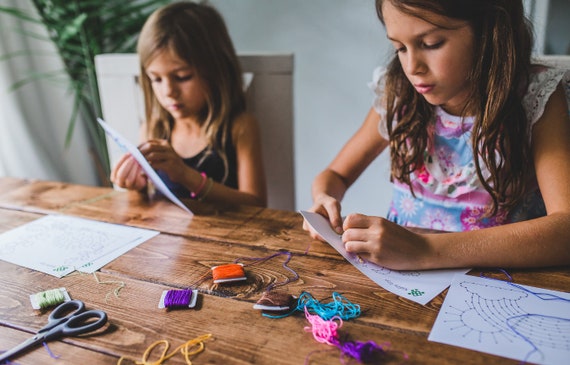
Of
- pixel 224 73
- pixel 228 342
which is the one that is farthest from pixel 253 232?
pixel 224 73

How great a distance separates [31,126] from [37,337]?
1615 mm

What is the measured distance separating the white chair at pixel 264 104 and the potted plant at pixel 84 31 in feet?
1.31

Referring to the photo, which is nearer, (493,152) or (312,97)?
(493,152)

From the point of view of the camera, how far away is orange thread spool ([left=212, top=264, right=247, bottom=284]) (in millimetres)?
693

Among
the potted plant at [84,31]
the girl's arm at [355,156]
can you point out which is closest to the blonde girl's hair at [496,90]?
the girl's arm at [355,156]

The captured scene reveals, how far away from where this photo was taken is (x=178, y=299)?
64 centimetres

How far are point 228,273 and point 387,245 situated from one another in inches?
9.6

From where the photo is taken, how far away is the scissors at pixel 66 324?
57 centimetres

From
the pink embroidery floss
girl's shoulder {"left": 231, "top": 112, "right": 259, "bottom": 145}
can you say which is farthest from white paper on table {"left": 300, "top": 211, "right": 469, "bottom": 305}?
girl's shoulder {"left": 231, "top": 112, "right": 259, "bottom": 145}

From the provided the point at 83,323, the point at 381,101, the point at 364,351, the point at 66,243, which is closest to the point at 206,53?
the point at 381,101

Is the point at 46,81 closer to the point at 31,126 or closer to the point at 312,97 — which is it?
the point at 31,126

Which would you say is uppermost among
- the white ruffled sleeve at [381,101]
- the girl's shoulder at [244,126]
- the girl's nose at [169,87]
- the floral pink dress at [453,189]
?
the girl's nose at [169,87]

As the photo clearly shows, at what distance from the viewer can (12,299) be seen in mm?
684

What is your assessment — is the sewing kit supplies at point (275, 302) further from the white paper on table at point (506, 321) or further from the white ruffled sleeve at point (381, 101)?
the white ruffled sleeve at point (381, 101)
